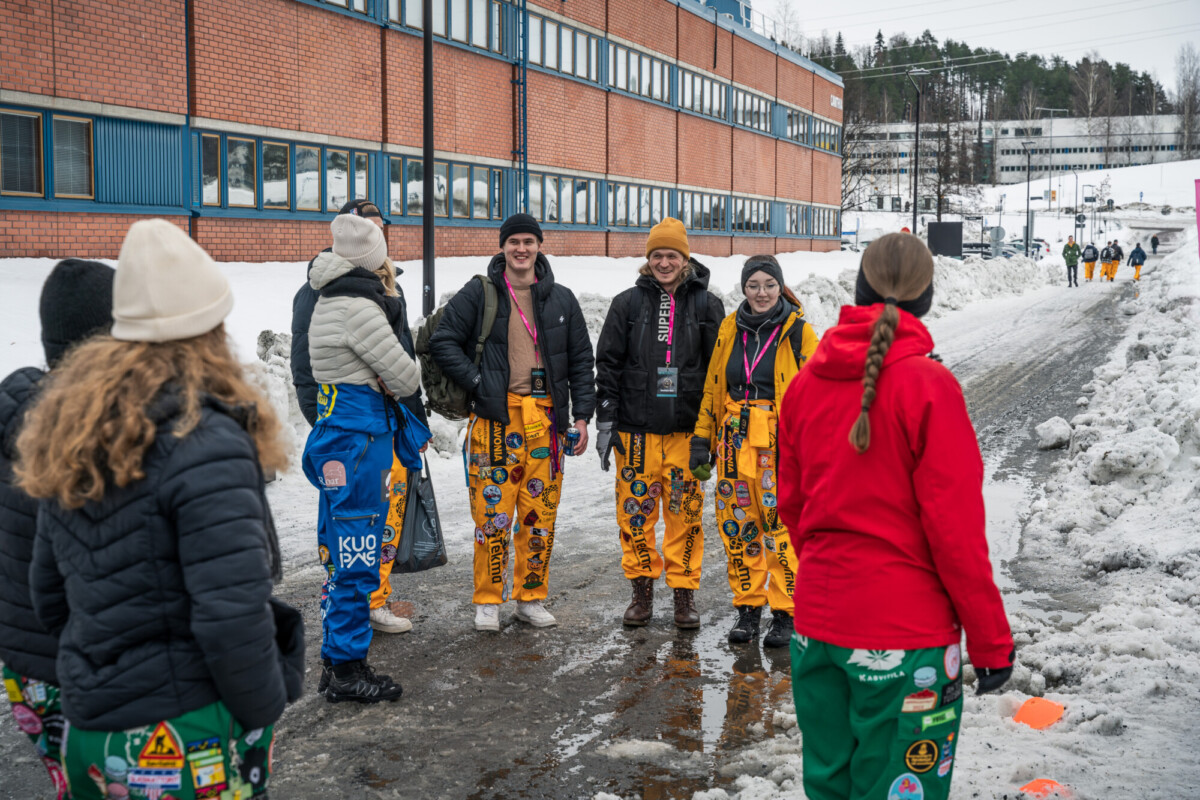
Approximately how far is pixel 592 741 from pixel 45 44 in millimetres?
16805

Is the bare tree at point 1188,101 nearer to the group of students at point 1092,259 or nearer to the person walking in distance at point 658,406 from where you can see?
the group of students at point 1092,259

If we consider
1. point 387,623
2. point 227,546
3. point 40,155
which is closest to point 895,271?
point 227,546

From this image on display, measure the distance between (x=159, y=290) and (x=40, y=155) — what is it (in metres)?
17.2

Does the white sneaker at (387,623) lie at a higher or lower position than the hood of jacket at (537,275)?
lower

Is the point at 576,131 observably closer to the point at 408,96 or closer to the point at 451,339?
the point at 408,96

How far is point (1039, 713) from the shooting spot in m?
4.45

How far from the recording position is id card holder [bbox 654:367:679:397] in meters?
5.95

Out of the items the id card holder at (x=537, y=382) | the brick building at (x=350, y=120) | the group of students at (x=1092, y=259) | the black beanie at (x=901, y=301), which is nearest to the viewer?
the black beanie at (x=901, y=301)

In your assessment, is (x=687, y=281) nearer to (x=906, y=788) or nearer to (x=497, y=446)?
(x=497, y=446)

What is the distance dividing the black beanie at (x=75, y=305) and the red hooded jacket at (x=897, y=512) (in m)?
1.82

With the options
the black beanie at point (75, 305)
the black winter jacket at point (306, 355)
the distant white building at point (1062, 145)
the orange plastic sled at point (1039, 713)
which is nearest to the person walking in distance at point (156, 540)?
the black beanie at point (75, 305)

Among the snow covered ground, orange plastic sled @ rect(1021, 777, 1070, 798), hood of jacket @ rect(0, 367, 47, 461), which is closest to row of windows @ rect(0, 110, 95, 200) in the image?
the snow covered ground

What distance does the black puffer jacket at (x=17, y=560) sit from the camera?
2.60 meters

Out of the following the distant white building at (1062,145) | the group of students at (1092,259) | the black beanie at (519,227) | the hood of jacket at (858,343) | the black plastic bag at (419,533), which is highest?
the distant white building at (1062,145)
